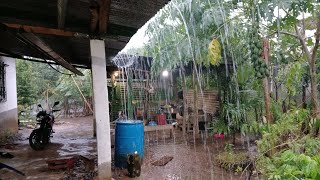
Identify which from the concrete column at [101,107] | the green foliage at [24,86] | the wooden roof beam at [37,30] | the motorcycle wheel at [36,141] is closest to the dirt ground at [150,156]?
the motorcycle wheel at [36,141]

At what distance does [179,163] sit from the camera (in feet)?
22.7

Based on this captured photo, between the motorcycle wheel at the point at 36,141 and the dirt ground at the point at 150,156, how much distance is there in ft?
0.54

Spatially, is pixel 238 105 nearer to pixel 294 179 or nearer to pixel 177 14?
pixel 177 14

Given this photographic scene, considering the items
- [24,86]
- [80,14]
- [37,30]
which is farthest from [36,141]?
[24,86]

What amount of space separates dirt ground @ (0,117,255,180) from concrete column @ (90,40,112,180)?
54cm

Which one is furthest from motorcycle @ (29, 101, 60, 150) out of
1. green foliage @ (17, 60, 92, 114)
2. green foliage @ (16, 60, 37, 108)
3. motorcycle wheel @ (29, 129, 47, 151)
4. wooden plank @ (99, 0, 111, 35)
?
green foliage @ (17, 60, 92, 114)

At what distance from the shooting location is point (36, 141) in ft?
27.0

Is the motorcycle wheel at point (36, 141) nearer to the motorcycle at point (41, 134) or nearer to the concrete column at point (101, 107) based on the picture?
the motorcycle at point (41, 134)

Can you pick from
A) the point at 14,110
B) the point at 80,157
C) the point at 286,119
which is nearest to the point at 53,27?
the point at 80,157

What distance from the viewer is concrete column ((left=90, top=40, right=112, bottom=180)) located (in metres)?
5.13

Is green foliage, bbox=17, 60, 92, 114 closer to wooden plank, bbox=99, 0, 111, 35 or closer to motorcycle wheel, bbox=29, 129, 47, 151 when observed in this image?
motorcycle wheel, bbox=29, 129, 47, 151

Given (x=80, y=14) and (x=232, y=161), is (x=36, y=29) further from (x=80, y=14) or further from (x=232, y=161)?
(x=232, y=161)

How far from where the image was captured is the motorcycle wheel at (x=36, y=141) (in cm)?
812

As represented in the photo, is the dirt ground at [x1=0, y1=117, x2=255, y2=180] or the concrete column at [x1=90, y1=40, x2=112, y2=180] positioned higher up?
the concrete column at [x1=90, y1=40, x2=112, y2=180]
